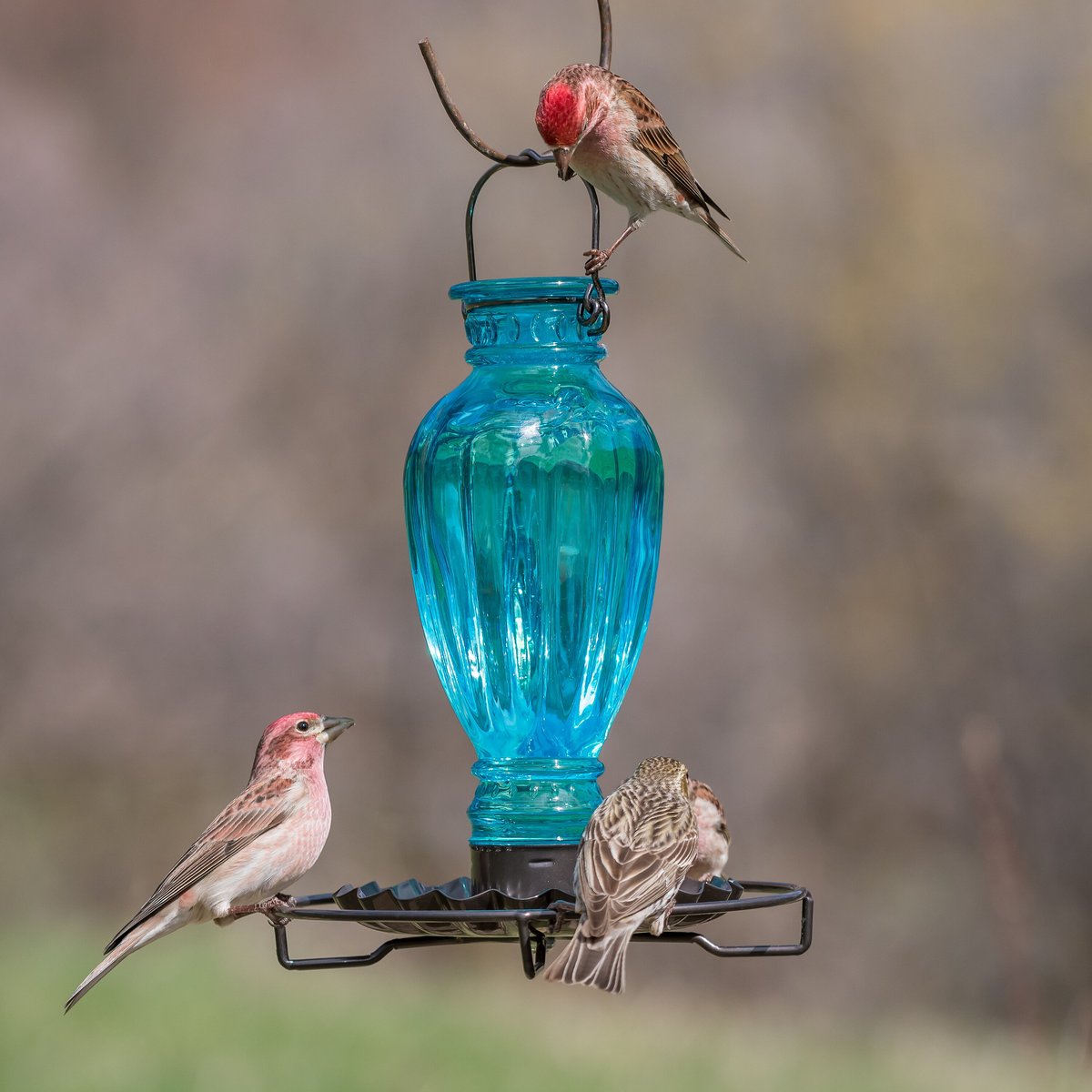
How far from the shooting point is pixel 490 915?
3549 millimetres

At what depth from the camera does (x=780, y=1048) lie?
10.8 m

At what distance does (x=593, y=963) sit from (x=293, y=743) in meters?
1.25

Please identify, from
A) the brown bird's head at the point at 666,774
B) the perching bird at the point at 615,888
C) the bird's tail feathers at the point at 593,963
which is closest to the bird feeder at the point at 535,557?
the perching bird at the point at 615,888

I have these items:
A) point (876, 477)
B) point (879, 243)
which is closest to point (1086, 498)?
point (876, 477)

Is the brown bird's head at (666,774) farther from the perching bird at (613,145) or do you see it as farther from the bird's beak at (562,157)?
the bird's beak at (562,157)

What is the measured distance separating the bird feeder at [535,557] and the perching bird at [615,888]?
0.38ft

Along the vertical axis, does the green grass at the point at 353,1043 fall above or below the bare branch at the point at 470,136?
below

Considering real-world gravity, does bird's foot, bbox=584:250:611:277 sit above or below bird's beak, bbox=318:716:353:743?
above

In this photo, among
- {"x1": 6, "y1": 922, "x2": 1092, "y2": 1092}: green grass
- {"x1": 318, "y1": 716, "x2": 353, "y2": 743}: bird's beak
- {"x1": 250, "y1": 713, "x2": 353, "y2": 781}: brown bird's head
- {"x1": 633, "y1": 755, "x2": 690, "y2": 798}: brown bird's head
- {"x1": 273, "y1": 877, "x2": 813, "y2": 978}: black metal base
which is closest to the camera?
{"x1": 273, "y1": 877, "x2": 813, "y2": 978}: black metal base

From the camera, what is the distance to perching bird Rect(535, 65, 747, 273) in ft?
13.5

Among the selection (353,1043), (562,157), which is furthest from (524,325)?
(353,1043)

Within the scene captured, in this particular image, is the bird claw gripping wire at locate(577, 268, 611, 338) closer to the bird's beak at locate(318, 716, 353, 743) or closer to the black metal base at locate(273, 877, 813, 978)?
the bird's beak at locate(318, 716, 353, 743)

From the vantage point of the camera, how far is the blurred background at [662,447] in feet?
47.0

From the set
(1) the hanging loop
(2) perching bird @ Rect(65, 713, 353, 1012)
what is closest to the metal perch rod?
(1) the hanging loop
